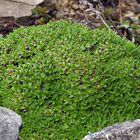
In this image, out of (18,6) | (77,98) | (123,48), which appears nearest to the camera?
(77,98)

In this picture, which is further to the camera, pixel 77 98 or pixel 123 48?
pixel 123 48

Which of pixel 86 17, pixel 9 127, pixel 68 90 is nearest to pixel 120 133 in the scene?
Answer: pixel 9 127

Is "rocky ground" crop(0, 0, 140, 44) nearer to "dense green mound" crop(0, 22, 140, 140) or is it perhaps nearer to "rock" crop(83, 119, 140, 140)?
"dense green mound" crop(0, 22, 140, 140)

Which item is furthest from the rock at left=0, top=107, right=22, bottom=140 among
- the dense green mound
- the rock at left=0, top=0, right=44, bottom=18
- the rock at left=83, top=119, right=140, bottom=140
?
the rock at left=0, top=0, right=44, bottom=18

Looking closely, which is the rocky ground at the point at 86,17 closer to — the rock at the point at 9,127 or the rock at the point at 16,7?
the rock at the point at 16,7

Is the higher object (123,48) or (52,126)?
(123,48)

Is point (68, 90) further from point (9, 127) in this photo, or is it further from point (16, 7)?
point (16, 7)

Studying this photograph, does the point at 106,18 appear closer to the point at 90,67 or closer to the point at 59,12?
the point at 59,12

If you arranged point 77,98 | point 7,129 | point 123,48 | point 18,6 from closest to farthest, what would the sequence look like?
point 7,129 < point 77,98 < point 123,48 < point 18,6

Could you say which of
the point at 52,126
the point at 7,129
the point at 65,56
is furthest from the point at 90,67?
the point at 7,129
